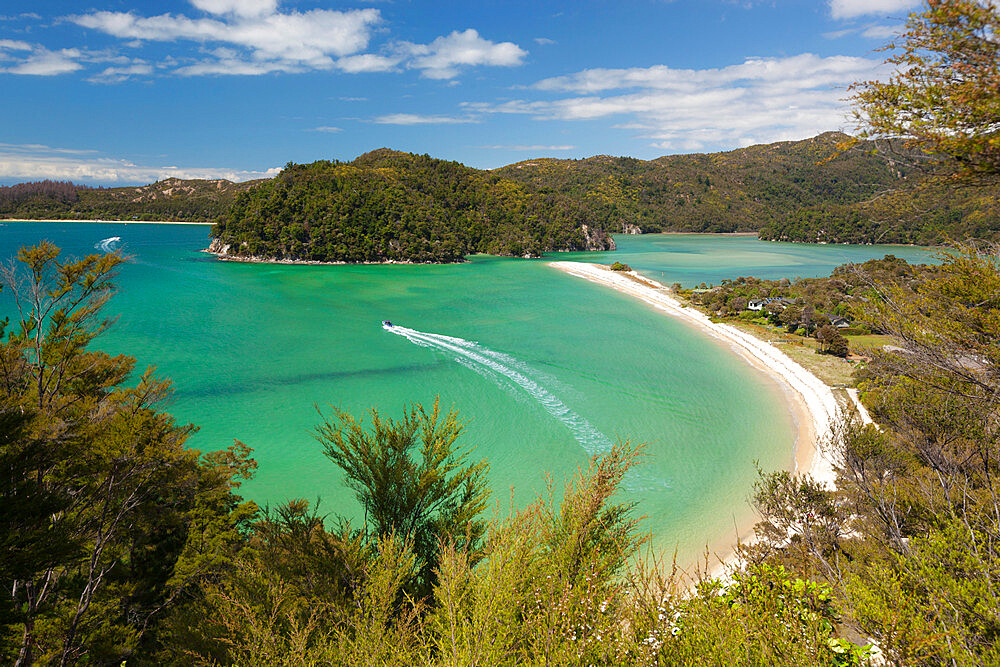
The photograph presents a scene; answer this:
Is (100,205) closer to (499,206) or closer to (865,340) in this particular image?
(499,206)

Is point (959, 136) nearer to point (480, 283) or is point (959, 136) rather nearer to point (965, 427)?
point (965, 427)

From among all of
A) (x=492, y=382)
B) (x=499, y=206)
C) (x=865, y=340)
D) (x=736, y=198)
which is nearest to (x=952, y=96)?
(x=492, y=382)

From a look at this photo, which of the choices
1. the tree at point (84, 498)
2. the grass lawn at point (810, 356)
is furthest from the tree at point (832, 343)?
the tree at point (84, 498)

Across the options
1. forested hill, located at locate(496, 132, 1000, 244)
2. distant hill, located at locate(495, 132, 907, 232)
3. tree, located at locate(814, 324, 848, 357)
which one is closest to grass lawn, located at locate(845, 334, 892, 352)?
tree, located at locate(814, 324, 848, 357)

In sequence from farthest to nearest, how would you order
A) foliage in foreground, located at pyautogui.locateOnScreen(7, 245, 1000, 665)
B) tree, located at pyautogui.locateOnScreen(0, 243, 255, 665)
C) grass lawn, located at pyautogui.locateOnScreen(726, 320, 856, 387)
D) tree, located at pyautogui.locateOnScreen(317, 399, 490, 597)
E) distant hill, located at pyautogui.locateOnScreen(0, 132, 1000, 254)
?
distant hill, located at pyautogui.locateOnScreen(0, 132, 1000, 254)
grass lawn, located at pyautogui.locateOnScreen(726, 320, 856, 387)
tree, located at pyautogui.locateOnScreen(317, 399, 490, 597)
tree, located at pyautogui.locateOnScreen(0, 243, 255, 665)
foliage in foreground, located at pyautogui.locateOnScreen(7, 245, 1000, 665)

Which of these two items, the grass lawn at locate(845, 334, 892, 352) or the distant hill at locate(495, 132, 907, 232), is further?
the distant hill at locate(495, 132, 907, 232)

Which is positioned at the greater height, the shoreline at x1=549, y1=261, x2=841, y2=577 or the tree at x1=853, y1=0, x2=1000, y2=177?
the tree at x1=853, y1=0, x2=1000, y2=177

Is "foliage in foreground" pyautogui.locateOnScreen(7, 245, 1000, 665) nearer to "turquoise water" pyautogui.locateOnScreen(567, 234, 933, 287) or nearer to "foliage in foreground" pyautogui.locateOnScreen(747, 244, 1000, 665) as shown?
"foliage in foreground" pyautogui.locateOnScreen(747, 244, 1000, 665)

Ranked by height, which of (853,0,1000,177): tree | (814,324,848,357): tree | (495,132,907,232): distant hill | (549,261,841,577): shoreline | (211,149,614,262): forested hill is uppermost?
(495,132,907,232): distant hill
